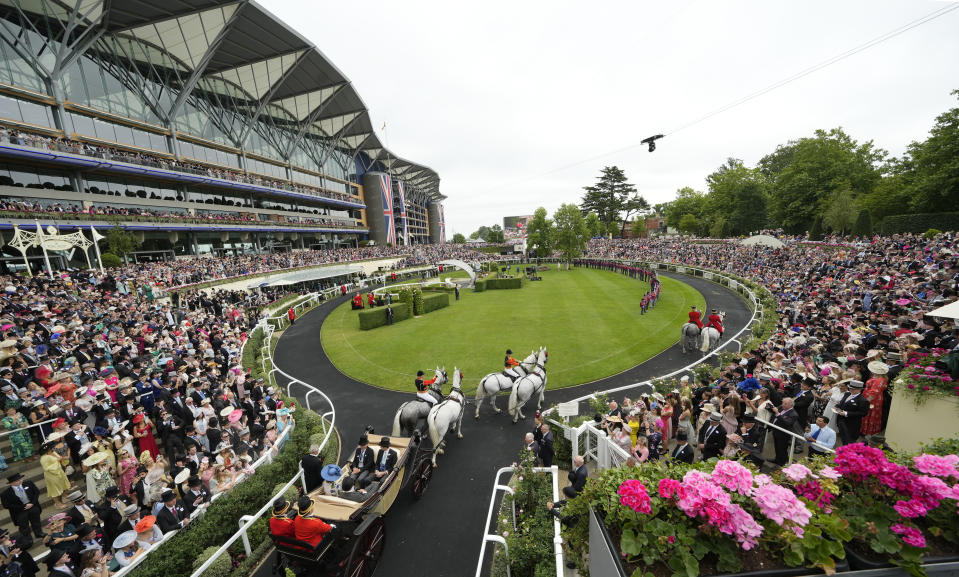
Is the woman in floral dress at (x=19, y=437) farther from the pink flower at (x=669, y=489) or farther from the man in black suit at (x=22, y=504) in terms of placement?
the pink flower at (x=669, y=489)

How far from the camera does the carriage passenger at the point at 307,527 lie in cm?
470

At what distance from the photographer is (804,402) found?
6746mm

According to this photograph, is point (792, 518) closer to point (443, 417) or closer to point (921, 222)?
point (443, 417)

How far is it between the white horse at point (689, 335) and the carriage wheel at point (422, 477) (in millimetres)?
12367

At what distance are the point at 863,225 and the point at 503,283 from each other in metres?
32.1

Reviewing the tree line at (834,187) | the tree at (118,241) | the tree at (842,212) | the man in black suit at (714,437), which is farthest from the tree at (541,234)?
the man in black suit at (714,437)

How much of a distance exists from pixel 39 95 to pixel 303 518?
43875 millimetres

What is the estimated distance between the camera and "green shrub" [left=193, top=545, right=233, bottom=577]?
510cm

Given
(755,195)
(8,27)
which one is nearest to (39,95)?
(8,27)

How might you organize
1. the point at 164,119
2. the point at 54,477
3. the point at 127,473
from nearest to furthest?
the point at 127,473 → the point at 54,477 → the point at 164,119

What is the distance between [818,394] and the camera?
7.21 metres

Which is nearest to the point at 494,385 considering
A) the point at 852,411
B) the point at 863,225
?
the point at 852,411

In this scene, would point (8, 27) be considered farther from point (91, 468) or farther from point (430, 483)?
point (430, 483)

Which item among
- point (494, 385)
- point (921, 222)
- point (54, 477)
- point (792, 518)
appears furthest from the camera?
point (921, 222)
